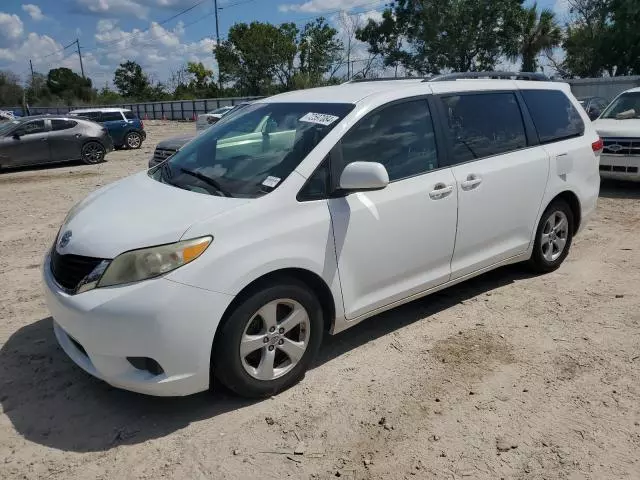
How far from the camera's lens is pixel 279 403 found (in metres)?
3.34

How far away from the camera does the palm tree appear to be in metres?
33.5

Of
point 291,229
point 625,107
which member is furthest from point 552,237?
point 625,107

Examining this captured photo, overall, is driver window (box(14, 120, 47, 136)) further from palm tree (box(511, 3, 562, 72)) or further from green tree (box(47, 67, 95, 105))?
green tree (box(47, 67, 95, 105))

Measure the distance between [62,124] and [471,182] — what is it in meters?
14.8

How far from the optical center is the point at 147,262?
2.96 meters

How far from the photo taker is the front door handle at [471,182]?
4.13 m

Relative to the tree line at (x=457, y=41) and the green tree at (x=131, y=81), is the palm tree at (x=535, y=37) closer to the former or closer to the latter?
A: the tree line at (x=457, y=41)

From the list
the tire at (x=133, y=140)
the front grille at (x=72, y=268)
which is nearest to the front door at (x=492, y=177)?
the front grille at (x=72, y=268)

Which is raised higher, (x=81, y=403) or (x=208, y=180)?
(x=208, y=180)

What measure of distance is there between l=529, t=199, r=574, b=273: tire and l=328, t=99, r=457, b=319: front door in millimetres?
1337

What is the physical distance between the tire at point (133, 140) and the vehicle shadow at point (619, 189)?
16264 mm

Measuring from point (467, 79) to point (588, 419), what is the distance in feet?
9.36

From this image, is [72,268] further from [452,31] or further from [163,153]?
[452,31]

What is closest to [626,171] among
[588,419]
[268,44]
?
[588,419]
